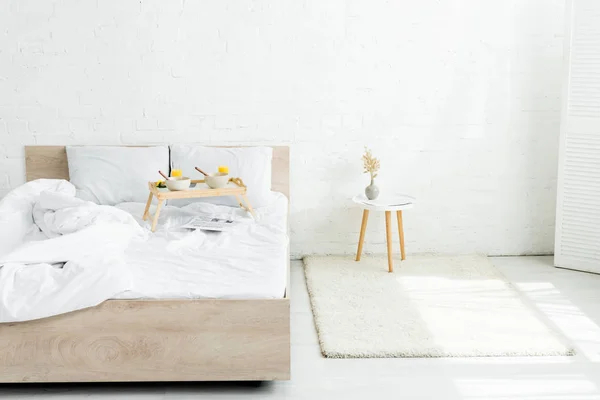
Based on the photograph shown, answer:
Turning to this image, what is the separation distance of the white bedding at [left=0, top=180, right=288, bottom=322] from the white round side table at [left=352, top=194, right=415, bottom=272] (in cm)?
62

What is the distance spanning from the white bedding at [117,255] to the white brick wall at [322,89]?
714 mm

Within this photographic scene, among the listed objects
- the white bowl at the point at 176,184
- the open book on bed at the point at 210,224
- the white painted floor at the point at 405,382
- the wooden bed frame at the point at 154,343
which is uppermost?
the white bowl at the point at 176,184

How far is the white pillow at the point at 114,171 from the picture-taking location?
426cm

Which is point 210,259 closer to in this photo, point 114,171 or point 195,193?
point 195,193

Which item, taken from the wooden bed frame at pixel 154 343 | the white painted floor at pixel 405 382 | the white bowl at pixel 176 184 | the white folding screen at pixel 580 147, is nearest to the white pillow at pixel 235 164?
the white bowl at pixel 176 184

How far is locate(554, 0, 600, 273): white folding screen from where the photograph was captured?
4.24m

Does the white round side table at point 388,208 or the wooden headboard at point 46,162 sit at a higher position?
the wooden headboard at point 46,162

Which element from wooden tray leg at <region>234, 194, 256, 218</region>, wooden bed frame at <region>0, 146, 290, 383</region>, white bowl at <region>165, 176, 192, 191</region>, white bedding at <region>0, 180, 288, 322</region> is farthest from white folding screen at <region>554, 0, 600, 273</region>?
wooden bed frame at <region>0, 146, 290, 383</region>

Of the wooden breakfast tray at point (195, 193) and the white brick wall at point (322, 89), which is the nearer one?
the wooden breakfast tray at point (195, 193)

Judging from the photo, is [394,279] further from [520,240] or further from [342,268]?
[520,240]

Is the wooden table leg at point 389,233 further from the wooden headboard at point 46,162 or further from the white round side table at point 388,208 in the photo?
the wooden headboard at point 46,162

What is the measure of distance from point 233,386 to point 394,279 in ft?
5.20

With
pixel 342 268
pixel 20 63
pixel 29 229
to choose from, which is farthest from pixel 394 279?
pixel 20 63

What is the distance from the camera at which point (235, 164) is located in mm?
4363
